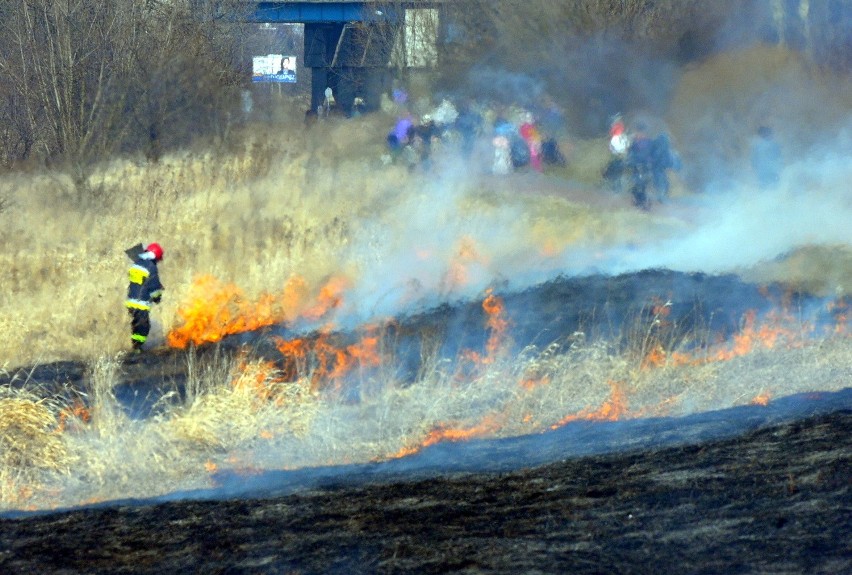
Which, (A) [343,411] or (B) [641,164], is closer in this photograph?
(A) [343,411]

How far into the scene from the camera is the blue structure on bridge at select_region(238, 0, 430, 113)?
42.5 meters

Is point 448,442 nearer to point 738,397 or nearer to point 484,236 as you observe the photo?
point 738,397

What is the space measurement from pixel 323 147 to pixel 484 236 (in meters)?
6.31

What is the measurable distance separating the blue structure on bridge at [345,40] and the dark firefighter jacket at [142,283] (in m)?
21.9

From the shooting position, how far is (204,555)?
28.0 ft

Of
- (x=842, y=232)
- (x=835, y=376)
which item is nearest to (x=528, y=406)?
(x=835, y=376)

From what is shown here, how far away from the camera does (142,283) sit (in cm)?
1684

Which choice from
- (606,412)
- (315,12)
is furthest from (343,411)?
(315,12)

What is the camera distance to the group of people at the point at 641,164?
897 inches

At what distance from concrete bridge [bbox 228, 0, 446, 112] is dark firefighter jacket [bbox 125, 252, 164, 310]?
745 inches

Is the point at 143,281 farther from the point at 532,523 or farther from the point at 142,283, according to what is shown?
the point at 532,523

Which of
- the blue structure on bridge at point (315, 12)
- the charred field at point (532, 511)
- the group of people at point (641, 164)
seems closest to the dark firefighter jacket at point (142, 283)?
the charred field at point (532, 511)

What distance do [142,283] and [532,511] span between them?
30.5 feet

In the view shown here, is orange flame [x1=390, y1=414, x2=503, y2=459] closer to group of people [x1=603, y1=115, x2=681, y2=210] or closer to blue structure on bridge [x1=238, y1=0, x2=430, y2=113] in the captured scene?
group of people [x1=603, y1=115, x2=681, y2=210]
